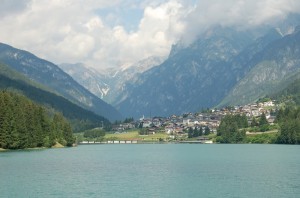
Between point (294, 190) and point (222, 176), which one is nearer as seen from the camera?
point (294, 190)

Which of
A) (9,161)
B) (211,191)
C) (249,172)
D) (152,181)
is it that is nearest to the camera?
(211,191)

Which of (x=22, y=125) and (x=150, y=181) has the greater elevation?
(x=22, y=125)

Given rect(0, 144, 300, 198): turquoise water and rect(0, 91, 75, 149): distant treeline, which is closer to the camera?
rect(0, 144, 300, 198): turquoise water

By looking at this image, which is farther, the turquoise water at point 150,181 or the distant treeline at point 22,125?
the distant treeline at point 22,125

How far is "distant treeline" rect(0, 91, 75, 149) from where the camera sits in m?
151

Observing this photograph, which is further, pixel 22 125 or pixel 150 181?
pixel 22 125

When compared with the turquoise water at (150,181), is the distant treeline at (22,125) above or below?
above

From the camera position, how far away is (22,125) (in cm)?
15900

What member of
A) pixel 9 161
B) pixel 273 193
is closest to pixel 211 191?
pixel 273 193

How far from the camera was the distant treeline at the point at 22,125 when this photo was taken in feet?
495

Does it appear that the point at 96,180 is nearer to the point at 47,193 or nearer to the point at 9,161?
the point at 47,193

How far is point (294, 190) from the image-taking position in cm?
6988

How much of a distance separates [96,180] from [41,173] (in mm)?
13106

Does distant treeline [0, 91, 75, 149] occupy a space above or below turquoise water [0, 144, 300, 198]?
above
